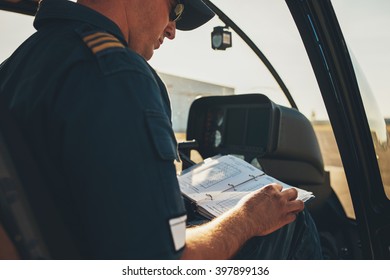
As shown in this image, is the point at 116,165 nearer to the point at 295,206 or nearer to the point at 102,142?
the point at 102,142

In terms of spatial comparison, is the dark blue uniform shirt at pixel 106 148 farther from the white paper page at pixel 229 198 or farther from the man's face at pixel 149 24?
the white paper page at pixel 229 198

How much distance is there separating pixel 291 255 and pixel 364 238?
28.1 inches

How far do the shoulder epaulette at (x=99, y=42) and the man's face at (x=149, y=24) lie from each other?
269 millimetres

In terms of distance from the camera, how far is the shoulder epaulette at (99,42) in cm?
67

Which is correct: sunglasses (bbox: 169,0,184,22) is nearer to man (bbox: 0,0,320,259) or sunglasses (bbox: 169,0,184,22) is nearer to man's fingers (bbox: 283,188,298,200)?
man (bbox: 0,0,320,259)

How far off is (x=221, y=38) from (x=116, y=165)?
7.24 feet

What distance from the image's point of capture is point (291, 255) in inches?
46.1

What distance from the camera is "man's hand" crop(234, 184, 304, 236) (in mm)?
968

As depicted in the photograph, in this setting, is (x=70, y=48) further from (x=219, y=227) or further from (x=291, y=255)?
(x=291, y=255)

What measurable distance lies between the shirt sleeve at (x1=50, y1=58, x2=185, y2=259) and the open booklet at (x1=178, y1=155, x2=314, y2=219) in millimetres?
506

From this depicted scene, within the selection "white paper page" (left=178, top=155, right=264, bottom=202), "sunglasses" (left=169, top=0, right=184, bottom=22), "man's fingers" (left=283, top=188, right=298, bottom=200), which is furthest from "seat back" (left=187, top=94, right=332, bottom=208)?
"sunglasses" (left=169, top=0, right=184, bottom=22)

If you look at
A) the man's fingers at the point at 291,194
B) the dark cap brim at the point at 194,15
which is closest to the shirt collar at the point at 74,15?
the dark cap brim at the point at 194,15

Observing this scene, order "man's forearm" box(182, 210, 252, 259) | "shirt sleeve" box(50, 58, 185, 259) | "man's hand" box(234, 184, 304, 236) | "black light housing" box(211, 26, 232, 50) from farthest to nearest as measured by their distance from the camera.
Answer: "black light housing" box(211, 26, 232, 50) < "man's hand" box(234, 184, 304, 236) < "man's forearm" box(182, 210, 252, 259) < "shirt sleeve" box(50, 58, 185, 259)
